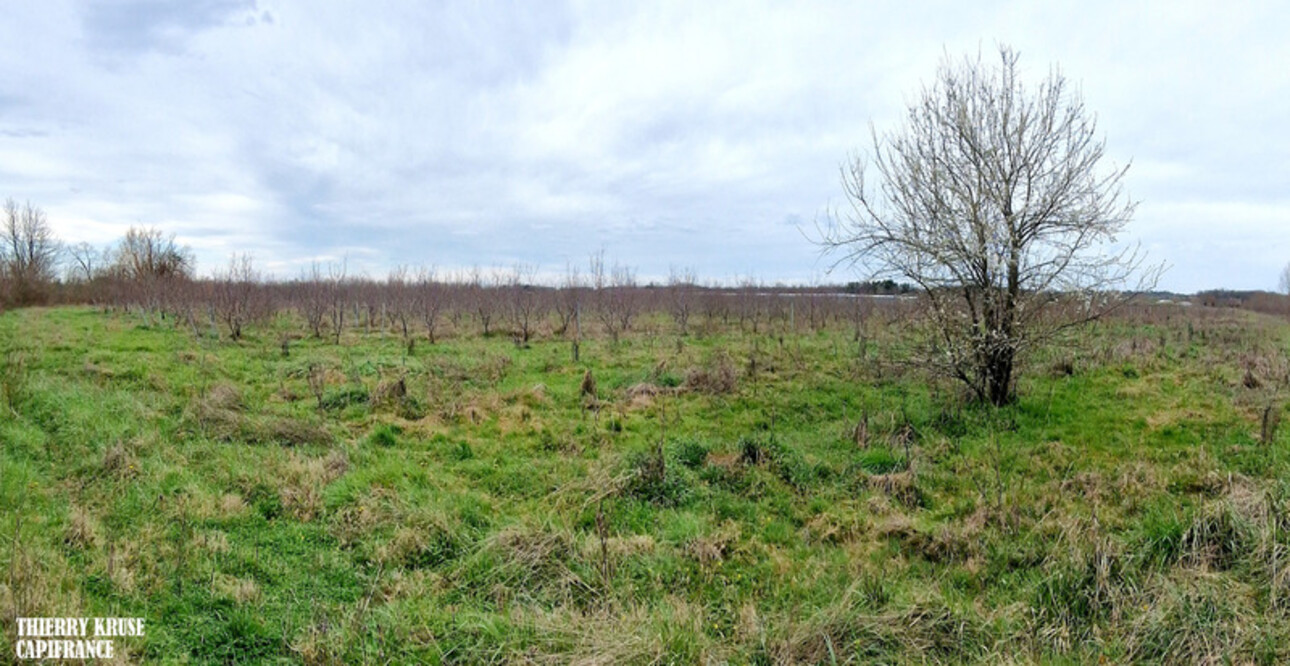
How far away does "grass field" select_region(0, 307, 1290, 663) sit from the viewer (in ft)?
10.4

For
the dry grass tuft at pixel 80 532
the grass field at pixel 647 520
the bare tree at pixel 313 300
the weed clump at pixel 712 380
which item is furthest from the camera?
the bare tree at pixel 313 300

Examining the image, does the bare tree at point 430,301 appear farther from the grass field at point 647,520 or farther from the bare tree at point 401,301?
the grass field at point 647,520

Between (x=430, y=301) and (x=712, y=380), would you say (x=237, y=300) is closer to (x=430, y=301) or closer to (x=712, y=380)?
(x=430, y=301)

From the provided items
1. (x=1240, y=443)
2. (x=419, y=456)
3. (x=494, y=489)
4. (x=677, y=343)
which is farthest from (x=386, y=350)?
(x=1240, y=443)

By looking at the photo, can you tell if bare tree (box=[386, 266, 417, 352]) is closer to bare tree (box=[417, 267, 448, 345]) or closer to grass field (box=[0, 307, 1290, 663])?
bare tree (box=[417, 267, 448, 345])

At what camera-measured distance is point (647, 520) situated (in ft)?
16.6

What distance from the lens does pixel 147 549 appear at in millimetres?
3990

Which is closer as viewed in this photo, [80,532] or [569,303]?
[80,532]

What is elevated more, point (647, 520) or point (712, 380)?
point (712, 380)

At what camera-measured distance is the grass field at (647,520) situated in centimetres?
316

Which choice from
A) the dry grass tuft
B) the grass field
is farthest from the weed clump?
the dry grass tuft

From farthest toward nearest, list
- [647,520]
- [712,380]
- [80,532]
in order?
[712,380] < [647,520] < [80,532]

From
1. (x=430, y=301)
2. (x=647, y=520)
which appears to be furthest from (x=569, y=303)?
(x=647, y=520)

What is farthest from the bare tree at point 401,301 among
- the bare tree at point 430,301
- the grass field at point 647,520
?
the grass field at point 647,520
